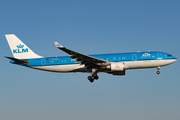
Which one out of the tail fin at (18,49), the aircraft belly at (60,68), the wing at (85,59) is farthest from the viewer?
the tail fin at (18,49)

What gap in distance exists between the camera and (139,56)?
34.9 metres

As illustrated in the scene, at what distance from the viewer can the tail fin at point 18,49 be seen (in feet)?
133

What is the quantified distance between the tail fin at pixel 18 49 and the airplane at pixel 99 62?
4.95 ft

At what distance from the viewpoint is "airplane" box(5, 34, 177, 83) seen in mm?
34125

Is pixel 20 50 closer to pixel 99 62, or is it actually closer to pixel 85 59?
pixel 85 59

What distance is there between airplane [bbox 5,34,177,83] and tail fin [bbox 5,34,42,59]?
151cm

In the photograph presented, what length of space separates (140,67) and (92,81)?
7646mm

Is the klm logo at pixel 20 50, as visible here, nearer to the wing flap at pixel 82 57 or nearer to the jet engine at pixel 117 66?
the wing flap at pixel 82 57

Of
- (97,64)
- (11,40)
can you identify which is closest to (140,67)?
(97,64)

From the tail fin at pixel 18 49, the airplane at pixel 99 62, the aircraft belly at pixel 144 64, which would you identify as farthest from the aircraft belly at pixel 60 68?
the aircraft belly at pixel 144 64

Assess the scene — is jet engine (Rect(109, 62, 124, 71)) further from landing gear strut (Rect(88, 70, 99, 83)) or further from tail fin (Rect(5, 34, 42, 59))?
tail fin (Rect(5, 34, 42, 59))

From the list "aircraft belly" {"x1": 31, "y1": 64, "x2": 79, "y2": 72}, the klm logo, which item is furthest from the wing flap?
the klm logo

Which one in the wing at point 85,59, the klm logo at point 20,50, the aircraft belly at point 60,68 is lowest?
the aircraft belly at point 60,68

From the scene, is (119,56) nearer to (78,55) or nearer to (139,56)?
(139,56)
